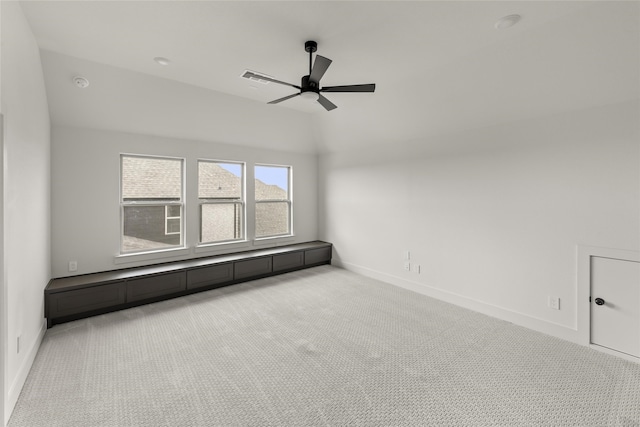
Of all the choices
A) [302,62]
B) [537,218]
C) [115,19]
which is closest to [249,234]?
[302,62]

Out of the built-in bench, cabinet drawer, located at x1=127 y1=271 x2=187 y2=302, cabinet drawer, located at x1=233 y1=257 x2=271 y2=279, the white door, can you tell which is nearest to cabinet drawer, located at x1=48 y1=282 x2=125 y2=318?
the built-in bench

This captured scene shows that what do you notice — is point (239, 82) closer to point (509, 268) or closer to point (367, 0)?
point (367, 0)

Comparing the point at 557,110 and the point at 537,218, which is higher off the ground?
the point at 557,110

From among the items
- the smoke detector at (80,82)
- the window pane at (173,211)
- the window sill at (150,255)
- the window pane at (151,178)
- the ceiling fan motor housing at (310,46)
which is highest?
the ceiling fan motor housing at (310,46)

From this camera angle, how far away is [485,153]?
3744 millimetres

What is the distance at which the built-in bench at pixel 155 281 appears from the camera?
3389 mm

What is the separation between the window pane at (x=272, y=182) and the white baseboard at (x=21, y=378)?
3694 millimetres

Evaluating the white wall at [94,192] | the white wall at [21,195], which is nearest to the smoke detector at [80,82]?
the white wall at [21,195]

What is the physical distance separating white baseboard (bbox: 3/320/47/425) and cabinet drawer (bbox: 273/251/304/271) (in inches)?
125

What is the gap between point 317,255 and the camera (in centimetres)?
603

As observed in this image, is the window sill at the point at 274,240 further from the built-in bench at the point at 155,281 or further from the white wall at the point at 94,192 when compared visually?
the white wall at the point at 94,192

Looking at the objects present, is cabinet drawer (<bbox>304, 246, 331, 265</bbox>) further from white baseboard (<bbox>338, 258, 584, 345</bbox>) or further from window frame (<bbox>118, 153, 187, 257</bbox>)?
window frame (<bbox>118, 153, 187, 257</bbox>)

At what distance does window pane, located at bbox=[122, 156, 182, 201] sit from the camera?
4312 millimetres

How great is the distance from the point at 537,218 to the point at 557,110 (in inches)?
46.7
